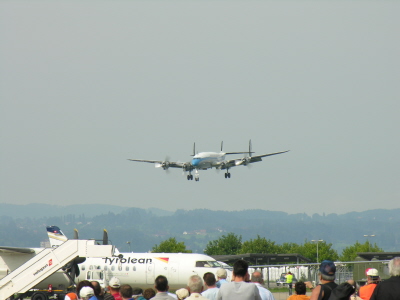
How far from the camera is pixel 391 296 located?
28.3ft

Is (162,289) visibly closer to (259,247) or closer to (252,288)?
(252,288)

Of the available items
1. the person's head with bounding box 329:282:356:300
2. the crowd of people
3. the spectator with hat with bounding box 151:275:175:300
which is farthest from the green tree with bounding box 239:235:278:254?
the person's head with bounding box 329:282:356:300

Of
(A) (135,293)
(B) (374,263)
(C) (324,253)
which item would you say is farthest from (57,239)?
(C) (324,253)

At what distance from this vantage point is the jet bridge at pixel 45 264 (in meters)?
27.4

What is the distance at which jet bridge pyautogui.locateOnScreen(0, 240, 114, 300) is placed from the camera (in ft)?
90.0

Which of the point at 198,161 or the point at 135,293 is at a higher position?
the point at 198,161

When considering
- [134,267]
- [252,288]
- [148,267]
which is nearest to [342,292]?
[252,288]

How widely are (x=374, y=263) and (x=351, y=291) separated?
19.5 m

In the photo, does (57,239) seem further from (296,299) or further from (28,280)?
(296,299)

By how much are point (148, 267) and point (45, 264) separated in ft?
38.6

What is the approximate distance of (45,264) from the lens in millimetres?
27938

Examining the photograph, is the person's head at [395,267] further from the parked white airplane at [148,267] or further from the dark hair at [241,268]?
the parked white airplane at [148,267]

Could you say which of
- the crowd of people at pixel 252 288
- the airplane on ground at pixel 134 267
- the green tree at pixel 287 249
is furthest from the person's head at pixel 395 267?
the green tree at pixel 287 249

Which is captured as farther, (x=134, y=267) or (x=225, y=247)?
(x=225, y=247)
